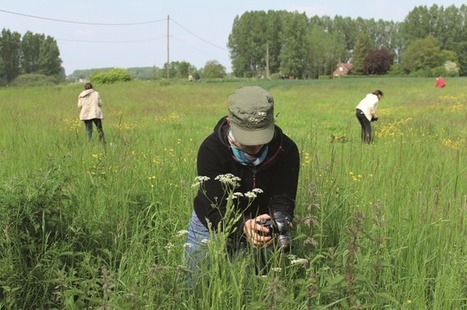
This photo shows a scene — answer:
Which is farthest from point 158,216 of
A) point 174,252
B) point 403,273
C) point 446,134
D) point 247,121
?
point 446,134

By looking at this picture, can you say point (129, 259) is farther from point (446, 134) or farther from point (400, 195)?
point (446, 134)

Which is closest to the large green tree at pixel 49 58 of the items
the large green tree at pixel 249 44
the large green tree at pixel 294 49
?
the large green tree at pixel 249 44

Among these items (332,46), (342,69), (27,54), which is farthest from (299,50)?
→ (27,54)

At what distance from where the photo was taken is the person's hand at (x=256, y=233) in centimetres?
225

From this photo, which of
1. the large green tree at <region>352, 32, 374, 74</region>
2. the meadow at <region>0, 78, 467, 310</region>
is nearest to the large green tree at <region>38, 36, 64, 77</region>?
the large green tree at <region>352, 32, 374, 74</region>

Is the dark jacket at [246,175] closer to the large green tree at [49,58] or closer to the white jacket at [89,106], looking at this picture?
the white jacket at [89,106]

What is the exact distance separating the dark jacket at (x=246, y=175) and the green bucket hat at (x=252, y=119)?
0.16m

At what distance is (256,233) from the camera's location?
2266 mm

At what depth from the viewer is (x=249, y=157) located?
7.97 ft

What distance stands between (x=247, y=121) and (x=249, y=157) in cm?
24

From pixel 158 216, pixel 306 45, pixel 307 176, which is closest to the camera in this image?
pixel 158 216

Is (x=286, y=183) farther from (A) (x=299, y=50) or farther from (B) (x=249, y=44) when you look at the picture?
(B) (x=249, y=44)

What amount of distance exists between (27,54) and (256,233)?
106 m

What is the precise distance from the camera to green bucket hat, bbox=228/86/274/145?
88.9 inches
